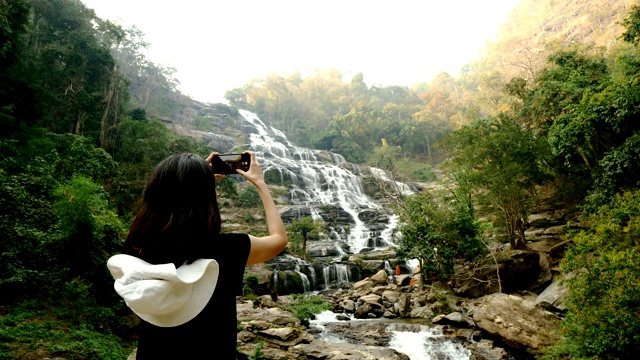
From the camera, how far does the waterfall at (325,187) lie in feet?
70.4

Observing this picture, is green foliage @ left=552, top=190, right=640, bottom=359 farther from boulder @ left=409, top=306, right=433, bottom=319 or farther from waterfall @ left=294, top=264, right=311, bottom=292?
waterfall @ left=294, top=264, right=311, bottom=292

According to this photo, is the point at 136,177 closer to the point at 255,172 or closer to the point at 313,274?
the point at 313,274

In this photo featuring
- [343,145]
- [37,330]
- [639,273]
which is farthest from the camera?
[343,145]

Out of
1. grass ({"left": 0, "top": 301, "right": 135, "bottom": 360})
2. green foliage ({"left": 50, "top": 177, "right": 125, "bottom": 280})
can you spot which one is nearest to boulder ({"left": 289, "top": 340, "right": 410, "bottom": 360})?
grass ({"left": 0, "top": 301, "right": 135, "bottom": 360})

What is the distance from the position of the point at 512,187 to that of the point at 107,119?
19930mm

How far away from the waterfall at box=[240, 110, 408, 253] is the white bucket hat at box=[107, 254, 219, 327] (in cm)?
1892

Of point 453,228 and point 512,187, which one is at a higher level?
point 512,187

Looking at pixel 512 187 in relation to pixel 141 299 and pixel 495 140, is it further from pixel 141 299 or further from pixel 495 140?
pixel 141 299

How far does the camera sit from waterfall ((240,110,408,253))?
2147 centimetres

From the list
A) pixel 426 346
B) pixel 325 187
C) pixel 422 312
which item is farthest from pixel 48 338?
pixel 325 187

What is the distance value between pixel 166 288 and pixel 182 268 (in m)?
0.08

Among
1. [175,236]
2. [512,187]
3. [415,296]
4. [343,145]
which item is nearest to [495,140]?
[512,187]

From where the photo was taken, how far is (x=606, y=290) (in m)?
4.48

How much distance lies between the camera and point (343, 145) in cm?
4069
